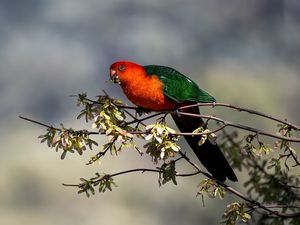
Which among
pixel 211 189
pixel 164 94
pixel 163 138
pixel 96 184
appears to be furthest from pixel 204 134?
pixel 164 94

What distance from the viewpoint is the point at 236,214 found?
2193 mm

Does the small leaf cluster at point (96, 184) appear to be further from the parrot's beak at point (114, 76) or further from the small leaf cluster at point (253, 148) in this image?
the parrot's beak at point (114, 76)

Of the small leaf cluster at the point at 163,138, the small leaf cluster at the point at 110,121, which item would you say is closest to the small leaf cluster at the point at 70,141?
the small leaf cluster at the point at 110,121

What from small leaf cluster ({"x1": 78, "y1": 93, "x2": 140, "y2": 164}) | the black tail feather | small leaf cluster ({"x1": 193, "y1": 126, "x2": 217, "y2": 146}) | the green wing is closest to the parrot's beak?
the green wing

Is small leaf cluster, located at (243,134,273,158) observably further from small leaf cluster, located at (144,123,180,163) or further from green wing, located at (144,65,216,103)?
green wing, located at (144,65,216,103)

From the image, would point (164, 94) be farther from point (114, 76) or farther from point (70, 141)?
point (70, 141)

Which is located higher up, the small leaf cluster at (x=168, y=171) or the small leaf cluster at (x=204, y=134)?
the small leaf cluster at (x=204, y=134)

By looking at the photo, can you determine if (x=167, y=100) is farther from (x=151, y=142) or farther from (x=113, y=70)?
(x=151, y=142)

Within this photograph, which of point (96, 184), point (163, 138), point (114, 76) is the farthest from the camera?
point (114, 76)

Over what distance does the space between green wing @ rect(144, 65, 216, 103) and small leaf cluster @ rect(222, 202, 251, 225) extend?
1.97 ft

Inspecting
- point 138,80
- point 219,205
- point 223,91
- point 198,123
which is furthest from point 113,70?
point 223,91

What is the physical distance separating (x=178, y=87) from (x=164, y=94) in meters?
0.08

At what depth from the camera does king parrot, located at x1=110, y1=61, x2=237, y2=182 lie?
263cm

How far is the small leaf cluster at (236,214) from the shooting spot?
2.18 m
